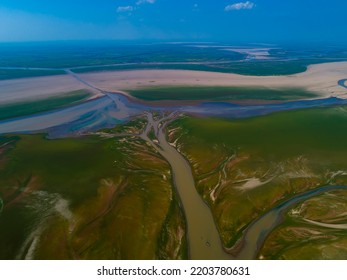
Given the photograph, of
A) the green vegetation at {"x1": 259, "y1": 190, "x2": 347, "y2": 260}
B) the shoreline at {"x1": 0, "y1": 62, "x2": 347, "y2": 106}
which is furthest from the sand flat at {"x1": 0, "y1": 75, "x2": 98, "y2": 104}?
the green vegetation at {"x1": 259, "y1": 190, "x2": 347, "y2": 260}

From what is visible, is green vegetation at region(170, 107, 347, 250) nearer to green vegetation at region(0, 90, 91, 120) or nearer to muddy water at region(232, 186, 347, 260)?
muddy water at region(232, 186, 347, 260)

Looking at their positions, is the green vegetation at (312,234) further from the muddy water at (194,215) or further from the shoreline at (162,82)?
the shoreline at (162,82)

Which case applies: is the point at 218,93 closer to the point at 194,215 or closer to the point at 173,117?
the point at 173,117

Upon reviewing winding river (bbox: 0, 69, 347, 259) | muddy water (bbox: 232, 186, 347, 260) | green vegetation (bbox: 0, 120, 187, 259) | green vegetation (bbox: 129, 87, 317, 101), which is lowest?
green vegetation (bbox: 129, 87, 317, 101)

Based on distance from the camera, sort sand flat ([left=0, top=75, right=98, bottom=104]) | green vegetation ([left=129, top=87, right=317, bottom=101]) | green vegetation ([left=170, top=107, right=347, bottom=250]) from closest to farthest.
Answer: green vegetation ([left=170, top=107, right=347, bottom=250]) < green vegetation ([left=129, top=87, right=317, bottom=101]) < sand flat ([left=0, top=75, right=98, bottom=104])

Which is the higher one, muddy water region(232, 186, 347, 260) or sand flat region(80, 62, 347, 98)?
muddy water region(232, 186, 347, 260)

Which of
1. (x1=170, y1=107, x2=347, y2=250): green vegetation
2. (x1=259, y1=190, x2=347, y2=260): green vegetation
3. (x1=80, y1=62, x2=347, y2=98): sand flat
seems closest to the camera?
(x1=259, y1=190, x2=347, y2=260): green vegetation

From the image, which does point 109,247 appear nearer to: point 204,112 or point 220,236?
point 220,236
